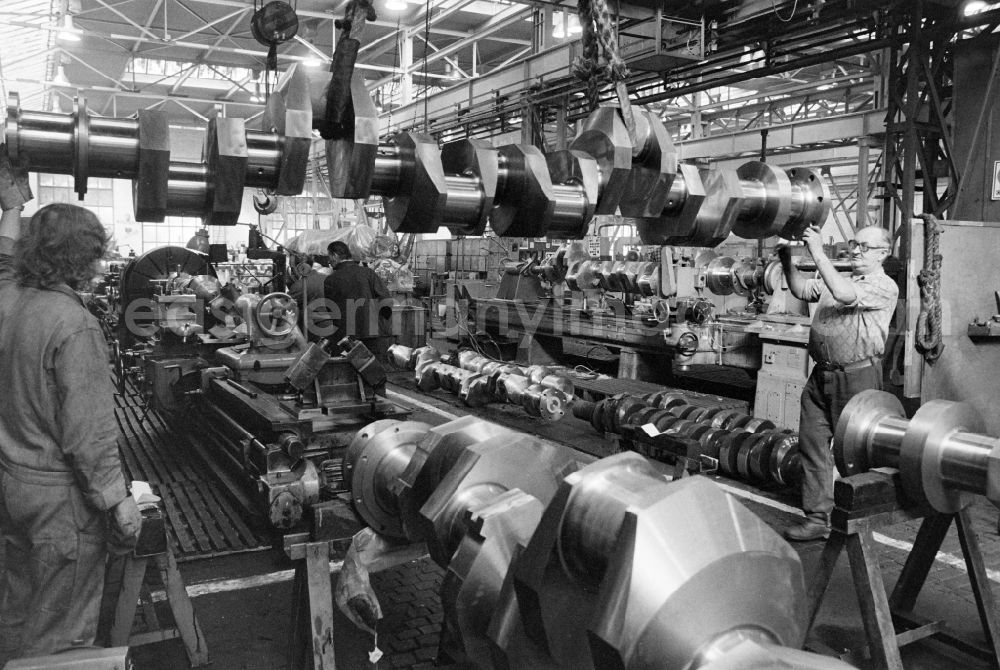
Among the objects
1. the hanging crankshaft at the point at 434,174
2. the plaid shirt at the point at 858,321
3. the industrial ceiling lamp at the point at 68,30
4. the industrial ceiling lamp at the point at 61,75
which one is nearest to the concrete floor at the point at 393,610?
the plaid shirt at the point at 858,321

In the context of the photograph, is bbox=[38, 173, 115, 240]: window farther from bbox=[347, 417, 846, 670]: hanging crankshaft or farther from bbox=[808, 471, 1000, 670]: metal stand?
bbox=[347, 417, 846, 670]: hanging crankshaft

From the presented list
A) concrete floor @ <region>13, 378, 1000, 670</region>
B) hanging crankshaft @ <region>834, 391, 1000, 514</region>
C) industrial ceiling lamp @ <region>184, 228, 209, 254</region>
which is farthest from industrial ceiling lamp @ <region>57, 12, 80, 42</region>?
hanging crankshaft @ <region>834, 391, 1000, 514</region>

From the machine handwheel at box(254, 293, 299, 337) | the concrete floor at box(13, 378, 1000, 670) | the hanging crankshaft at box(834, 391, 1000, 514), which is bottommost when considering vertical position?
the concrete floor at box(13, 378, 1000, 670)

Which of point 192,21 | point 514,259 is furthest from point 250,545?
point 192,21

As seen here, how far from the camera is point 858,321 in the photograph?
300cm

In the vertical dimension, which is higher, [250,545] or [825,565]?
[825,565]

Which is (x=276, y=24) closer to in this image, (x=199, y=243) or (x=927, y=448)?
(x=927, y=448)

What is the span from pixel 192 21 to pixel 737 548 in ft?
36.8

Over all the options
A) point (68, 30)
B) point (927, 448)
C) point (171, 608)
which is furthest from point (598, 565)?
point (68, 30)

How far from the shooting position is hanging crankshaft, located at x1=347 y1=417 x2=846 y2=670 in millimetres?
781

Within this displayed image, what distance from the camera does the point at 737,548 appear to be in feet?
2.69

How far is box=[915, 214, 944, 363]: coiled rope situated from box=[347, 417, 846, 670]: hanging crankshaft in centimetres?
328

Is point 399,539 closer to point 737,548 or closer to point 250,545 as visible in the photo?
point 737,548

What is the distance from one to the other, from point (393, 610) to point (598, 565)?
5.66 feet
